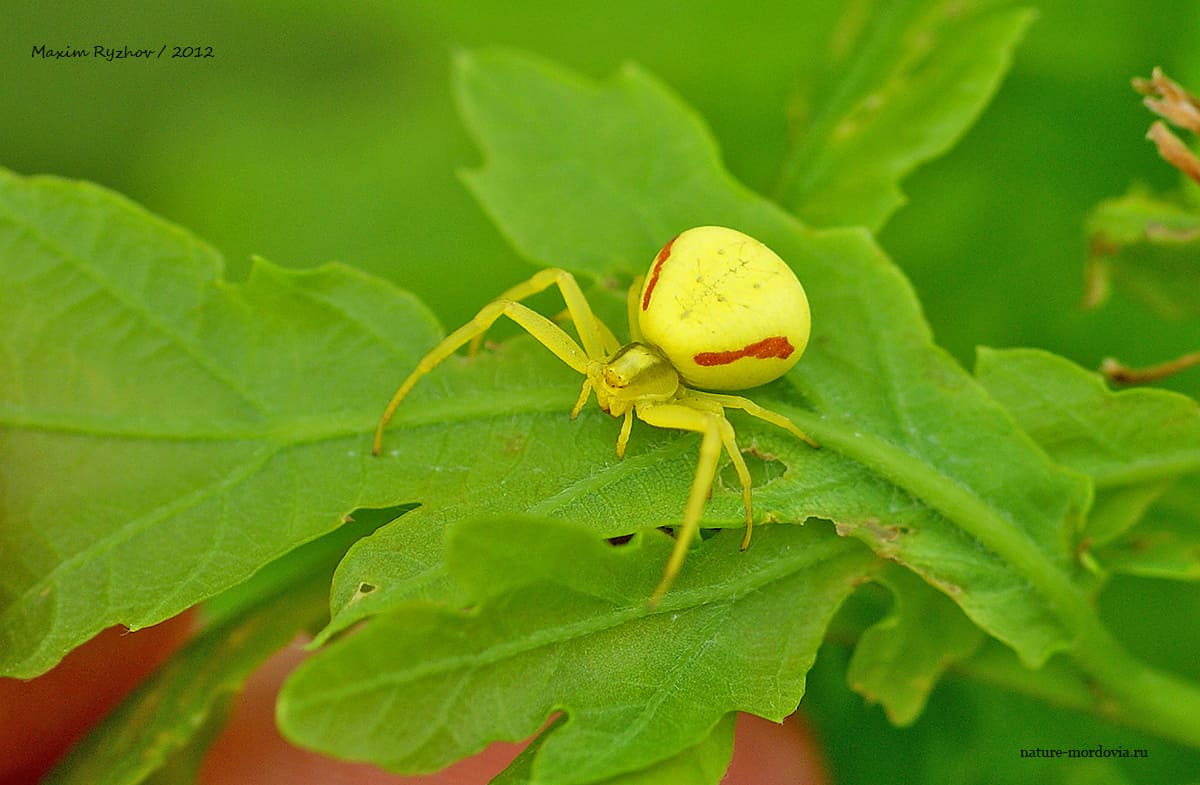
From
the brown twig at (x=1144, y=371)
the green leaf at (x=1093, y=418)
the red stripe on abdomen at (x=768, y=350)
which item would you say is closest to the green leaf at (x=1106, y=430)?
the green leaf at (x=1093, y=418)

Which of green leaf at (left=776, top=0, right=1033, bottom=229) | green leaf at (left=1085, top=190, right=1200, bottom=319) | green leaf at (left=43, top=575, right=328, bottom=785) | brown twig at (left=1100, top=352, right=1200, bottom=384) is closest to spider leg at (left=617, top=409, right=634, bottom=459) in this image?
green leaf at (left=776, top=0, right=1033, bottom=229)

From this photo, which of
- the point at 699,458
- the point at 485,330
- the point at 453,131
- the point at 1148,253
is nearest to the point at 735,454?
the point at 699,458

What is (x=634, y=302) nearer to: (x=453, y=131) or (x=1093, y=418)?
(x=1093, y=418)

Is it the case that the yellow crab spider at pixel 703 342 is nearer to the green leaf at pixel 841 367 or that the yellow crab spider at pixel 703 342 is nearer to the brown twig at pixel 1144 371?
the green leaf at pixel 841 367

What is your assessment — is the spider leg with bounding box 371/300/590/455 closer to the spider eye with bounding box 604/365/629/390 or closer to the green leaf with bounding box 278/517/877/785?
the spider eye with bounding box 604/365/629/390

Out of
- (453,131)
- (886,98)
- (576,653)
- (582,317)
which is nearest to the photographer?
(576,653)

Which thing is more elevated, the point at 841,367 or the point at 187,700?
the point at 841,367

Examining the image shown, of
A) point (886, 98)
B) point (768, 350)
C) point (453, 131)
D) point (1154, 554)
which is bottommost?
point (453, 131)
